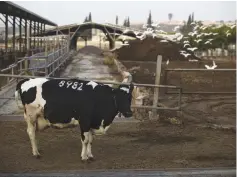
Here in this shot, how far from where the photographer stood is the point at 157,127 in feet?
28.0

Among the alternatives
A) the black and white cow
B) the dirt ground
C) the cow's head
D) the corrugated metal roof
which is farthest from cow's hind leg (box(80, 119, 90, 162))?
the corrugated metal roof

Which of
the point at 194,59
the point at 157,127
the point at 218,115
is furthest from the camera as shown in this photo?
the point at 194,59

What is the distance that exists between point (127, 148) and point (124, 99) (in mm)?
1091

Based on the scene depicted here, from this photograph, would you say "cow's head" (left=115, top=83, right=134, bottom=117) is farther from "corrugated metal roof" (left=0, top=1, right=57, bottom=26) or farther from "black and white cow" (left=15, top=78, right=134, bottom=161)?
"corrugated metal roof" (left=0, top=1, right=57, bottom=26)

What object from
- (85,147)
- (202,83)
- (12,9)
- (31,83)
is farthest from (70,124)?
(12,9)

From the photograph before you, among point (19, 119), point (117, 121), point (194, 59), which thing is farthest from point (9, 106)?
point (194, 59)

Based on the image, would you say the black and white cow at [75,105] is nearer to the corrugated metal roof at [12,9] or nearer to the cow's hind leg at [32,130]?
the cow's hind leg at [32,130]

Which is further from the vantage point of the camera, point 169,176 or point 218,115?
point 218,115

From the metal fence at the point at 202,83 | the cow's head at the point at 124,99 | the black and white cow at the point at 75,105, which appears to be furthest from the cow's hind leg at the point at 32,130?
the metal fence at the point at 202,83

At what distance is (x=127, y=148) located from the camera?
6.82 meters

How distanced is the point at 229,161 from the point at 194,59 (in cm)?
3106

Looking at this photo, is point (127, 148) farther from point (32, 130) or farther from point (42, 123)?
point (32, 130)

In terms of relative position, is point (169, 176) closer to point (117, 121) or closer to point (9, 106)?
point (117, 121)

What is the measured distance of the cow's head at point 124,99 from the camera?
6125 millimetres
